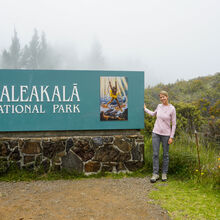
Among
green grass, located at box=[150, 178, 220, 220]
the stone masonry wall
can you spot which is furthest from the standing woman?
the stone masonry wall

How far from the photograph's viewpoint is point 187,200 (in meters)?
3.35

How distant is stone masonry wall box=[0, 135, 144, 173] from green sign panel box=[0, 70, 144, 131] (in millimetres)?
243

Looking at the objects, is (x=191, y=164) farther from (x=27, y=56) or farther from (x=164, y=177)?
(x=27, y=56)

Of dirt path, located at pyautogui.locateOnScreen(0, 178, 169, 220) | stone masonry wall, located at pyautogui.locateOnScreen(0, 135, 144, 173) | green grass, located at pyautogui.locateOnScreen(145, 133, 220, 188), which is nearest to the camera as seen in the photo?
dirt path, located at pyautogui.locateOnScreen(0, 178, 169, 220)

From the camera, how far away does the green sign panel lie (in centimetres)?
451

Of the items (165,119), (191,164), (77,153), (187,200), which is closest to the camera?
(187,200)

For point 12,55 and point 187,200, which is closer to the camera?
point 187,200

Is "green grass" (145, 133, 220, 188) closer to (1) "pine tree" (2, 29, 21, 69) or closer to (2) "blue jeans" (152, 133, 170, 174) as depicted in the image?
(2) "blue jeans" (152, 133, 170, 174)

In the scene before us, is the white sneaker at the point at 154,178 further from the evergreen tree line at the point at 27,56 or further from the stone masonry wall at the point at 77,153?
the evergreen tree line at the point at 27,56

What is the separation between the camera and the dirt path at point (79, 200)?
9.58 ft

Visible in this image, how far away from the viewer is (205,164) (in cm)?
436

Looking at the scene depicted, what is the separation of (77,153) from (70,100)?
1.06m

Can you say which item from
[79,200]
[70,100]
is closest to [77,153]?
[70,100]

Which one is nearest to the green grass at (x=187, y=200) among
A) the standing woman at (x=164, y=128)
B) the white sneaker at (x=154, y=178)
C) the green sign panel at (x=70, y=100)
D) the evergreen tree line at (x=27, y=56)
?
the white sneaker at (x=154, y=178)
